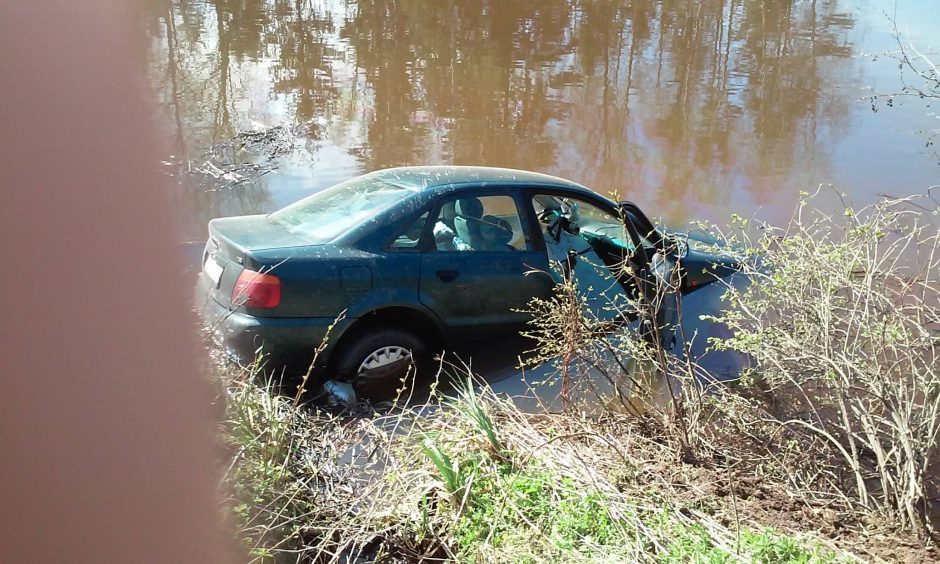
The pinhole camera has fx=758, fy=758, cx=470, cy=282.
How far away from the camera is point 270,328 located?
15.6 feet

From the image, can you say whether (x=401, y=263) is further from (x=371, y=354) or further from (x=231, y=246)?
(x=231, y=246)

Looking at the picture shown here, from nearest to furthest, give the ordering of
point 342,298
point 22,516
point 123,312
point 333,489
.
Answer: point 22,516
point 123,312
point 333,489
point 342,298

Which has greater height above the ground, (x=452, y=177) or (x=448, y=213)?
(x=452, y=177)

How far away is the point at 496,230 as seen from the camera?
5738 millimetres

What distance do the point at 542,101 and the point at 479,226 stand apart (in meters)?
9.29

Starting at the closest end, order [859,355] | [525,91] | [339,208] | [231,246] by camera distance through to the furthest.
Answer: [859,355] → [231,246] → [339,208] → [525,91]

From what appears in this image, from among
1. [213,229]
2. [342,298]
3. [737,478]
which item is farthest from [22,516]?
[213,229]

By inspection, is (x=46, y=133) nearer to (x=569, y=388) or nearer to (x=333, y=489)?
(x=333, y=489)

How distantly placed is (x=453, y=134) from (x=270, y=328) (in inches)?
322

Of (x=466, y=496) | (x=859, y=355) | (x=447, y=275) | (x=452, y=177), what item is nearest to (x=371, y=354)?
(x=447, y=275)

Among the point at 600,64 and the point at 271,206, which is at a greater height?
the point at 600,64

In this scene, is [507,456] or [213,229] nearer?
[507,456]

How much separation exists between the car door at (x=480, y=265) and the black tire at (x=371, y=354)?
31 centimetres

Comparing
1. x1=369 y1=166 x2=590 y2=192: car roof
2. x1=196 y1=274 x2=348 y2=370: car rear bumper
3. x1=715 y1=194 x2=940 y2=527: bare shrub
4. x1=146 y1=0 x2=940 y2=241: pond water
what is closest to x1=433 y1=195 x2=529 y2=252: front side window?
x1=369 y1=166 x2=590 y2=192: car roof
